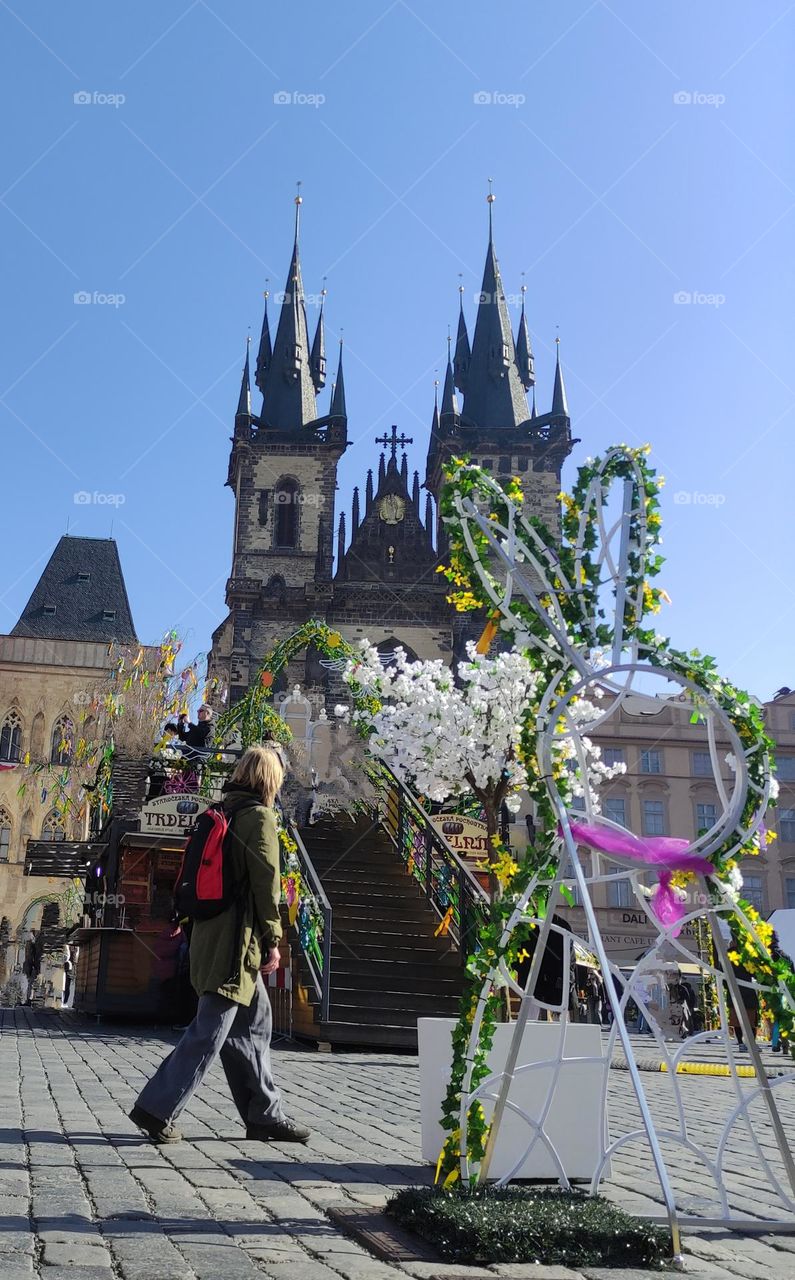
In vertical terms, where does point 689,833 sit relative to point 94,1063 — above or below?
above

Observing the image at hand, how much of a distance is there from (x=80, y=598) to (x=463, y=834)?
178ft

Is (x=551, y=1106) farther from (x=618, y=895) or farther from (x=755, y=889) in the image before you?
(x=755, y=889)

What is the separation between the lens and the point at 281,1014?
13.7 m

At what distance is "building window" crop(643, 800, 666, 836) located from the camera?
49.1 meters

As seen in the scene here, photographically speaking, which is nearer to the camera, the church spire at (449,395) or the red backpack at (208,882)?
the red backpack at (208,882)

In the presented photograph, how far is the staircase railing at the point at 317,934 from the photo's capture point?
480 inches

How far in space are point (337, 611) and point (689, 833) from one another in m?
17.9

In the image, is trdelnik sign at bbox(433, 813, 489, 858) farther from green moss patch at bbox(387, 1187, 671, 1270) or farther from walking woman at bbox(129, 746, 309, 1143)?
green moss patch at bbox(387, 1187, 671, 1270)

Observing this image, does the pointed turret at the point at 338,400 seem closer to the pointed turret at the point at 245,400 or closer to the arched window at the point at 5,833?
the pointed turret at the point at 245,400

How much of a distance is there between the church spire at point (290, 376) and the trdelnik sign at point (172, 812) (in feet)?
150

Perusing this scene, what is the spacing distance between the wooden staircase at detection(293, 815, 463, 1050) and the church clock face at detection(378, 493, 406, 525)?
43.1 m

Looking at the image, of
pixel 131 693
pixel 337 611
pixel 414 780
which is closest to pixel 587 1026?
pixel 414 780

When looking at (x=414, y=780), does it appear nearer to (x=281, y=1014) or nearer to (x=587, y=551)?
(x=281, y=1014)

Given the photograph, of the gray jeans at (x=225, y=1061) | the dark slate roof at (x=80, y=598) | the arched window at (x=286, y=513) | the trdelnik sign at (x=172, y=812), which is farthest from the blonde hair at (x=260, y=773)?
the dark slate roof at (x=80, y=598)
